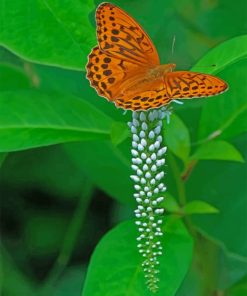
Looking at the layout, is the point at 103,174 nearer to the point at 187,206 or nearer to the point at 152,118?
the point at 187,206

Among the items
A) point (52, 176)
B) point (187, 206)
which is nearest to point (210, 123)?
point (187, 206)

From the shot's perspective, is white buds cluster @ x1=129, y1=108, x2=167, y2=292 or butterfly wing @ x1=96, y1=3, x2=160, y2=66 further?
butterfly wing @ x1=96, y1=3, x2=160, y2=66

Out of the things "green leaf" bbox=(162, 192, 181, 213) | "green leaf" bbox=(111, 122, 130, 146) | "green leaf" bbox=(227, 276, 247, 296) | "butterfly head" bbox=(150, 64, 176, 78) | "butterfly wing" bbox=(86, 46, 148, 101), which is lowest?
"green leaf" bbox=(227, 276, 247, 296)

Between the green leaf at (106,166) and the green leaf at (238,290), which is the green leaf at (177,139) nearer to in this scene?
the green leaf at (106,166)

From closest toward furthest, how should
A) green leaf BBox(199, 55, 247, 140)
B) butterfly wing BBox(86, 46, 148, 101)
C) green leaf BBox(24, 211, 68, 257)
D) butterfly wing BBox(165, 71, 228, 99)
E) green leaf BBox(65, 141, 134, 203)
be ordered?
1. butterfly wing BBox(165, 71, 228, 99)
2. butterfly wing BBox(86, 46, 148, 101)
3. green leaf BBox(199, 55, 247, 140)
4. green leaf BBox(65, 141, 134, 203)
5. green leaf BBox(24, 211, 68, 257)

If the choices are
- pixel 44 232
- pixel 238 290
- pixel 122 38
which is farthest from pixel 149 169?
pixel 44 232

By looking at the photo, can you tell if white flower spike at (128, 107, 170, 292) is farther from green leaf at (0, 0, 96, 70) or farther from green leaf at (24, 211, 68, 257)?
green leaf at (24, 211, 68, 257)

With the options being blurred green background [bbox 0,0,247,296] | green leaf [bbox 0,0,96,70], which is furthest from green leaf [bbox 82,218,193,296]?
green leaf [bbox 0,0,96,70]
